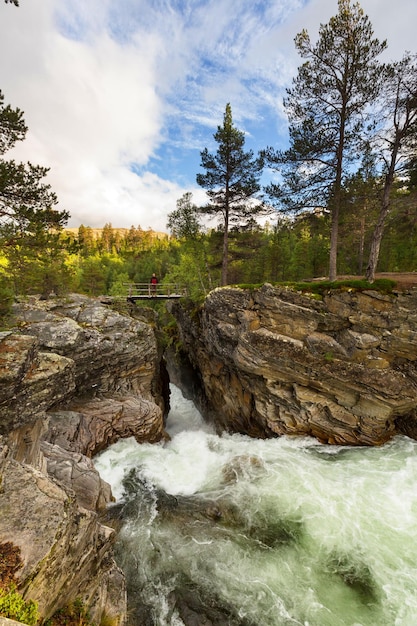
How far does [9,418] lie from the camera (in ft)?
25.7

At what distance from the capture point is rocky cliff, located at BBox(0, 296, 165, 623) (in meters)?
4.85

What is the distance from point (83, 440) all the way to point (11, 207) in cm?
1118

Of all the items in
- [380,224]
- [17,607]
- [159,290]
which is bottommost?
[17,607]

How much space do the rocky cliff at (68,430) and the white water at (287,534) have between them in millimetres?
1925

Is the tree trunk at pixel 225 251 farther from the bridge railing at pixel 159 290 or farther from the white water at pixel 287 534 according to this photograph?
the white water at pixel 287 534

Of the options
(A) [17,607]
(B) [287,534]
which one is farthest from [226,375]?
(A) [17,607]

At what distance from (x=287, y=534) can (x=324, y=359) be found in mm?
8570

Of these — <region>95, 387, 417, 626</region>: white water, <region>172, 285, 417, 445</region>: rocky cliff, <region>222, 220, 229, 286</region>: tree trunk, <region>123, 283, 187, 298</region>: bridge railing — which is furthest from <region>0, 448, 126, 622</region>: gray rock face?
<region>123, 283, 187, 298</region>: bridge railing

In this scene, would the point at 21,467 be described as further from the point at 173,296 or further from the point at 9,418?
the point at 173,296

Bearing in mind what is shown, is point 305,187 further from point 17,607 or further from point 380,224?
point 17,607

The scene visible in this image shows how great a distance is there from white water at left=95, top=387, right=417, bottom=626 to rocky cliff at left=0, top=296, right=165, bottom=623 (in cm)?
192

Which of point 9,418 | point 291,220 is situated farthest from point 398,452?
point 9,418

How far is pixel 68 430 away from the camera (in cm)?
1338

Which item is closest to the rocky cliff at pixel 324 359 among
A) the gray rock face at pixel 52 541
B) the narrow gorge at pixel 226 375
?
the narrow gorge at pixel 226 375
